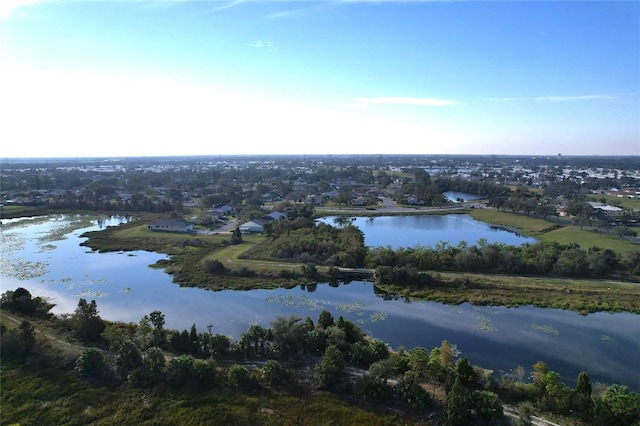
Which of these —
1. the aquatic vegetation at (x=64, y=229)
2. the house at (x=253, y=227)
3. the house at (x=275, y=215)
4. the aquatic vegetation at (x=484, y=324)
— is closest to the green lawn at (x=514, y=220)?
the aquatic vegetation at (x=484, y=324)

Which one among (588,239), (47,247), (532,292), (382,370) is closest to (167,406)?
(382,370)

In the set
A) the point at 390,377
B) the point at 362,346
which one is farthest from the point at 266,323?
the point at 390,377

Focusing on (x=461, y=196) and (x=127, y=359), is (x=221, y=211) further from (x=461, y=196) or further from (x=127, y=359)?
(x=461, y=196)

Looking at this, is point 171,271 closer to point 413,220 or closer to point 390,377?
point 390,377

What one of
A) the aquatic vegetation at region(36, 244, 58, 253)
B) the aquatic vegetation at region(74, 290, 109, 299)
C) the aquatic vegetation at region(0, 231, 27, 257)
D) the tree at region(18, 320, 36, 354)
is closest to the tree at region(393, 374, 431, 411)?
the tree at region(18, 320, 36, 354)

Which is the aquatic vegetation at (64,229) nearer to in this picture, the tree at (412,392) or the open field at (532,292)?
the open field at (532,292)

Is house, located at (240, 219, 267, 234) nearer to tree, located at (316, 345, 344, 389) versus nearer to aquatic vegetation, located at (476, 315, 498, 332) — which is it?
aquatic vegetation, located at (476, 315, 498, 332)
